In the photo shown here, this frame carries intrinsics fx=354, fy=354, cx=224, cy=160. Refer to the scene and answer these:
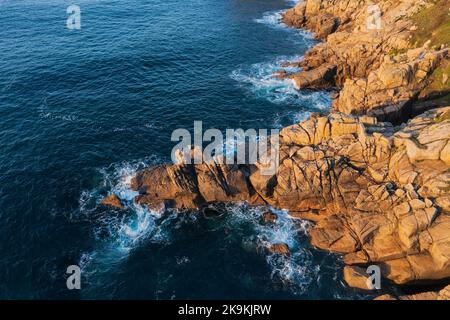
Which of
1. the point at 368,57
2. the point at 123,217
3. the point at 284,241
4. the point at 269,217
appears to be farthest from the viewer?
the point at 368,57

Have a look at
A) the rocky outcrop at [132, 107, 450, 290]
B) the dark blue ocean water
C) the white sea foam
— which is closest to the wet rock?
the dark blue ocean water

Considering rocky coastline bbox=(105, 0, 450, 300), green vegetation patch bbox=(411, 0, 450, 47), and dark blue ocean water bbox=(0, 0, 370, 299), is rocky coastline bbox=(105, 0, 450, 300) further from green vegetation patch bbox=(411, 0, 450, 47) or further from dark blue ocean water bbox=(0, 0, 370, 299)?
dark blue ocean water bbox=(0, 0, 370, 299)

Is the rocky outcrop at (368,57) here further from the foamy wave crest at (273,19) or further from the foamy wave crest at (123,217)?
the foamy wave crest at (123,217)

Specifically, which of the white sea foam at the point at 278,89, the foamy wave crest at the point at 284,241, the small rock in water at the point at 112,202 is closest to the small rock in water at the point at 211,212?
the foamy wave crest at the point at 284,241

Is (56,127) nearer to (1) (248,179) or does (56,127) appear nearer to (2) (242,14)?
(1) (248,179)

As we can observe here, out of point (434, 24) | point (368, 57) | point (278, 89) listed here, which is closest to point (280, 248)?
point (278, 89)

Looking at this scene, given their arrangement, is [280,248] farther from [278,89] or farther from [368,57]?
[368,57]
